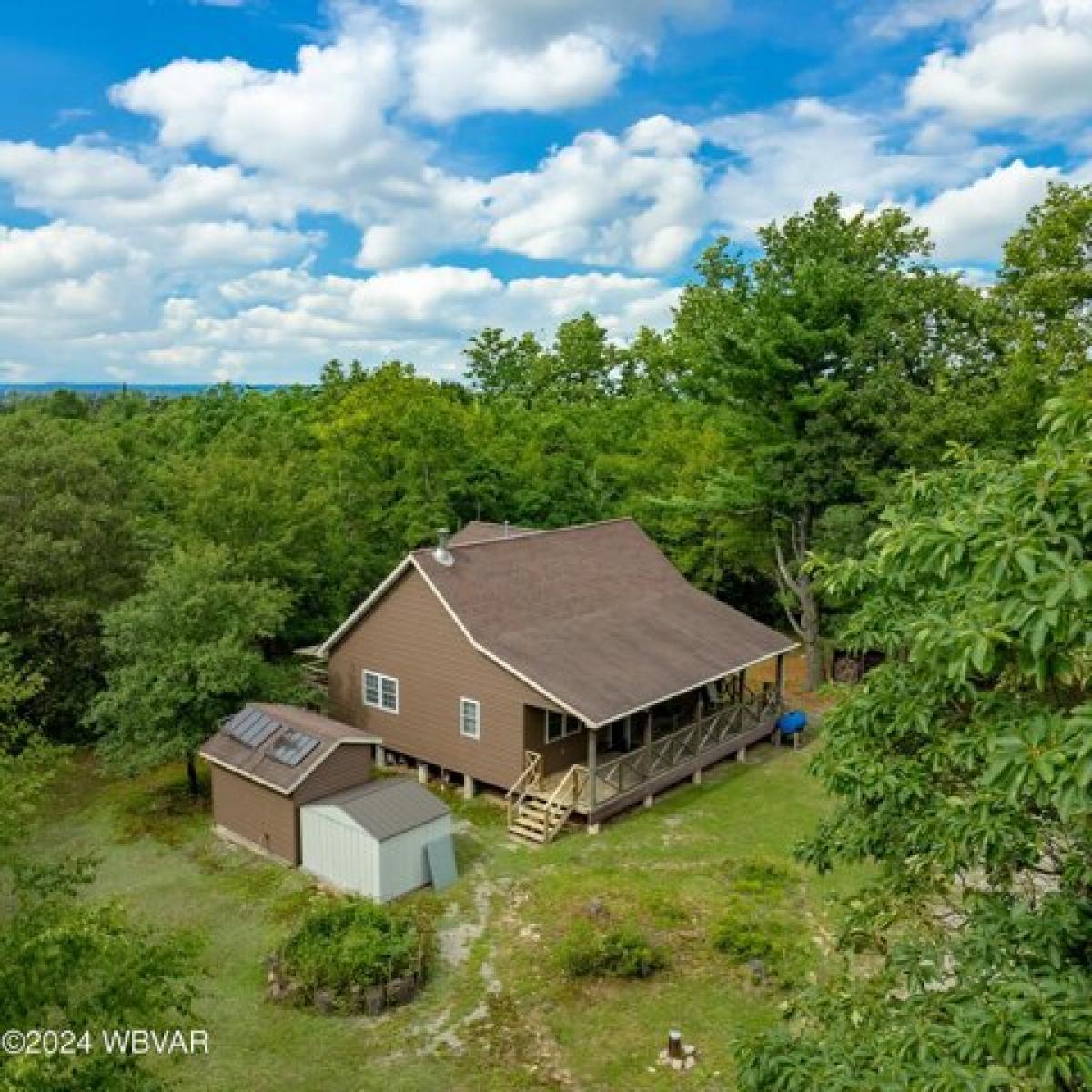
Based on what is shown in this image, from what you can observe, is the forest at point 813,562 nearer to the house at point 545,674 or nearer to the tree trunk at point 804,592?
the tree trunk at point 804,592

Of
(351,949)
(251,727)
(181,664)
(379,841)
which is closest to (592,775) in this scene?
(379,841)

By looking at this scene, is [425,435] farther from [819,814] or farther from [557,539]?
[819,814]

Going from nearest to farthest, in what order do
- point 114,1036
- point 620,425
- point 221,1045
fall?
point 114,1036, point 221,1045, point 620,425

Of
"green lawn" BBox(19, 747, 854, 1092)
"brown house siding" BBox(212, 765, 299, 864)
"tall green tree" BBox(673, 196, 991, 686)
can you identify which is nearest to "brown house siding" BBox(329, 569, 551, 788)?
"green lawn" BBox(19, 747, 854, 1092)

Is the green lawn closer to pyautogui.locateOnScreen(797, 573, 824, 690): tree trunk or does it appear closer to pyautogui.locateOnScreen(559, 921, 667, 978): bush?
pyautogui.locateOnScreen(559, 921, 667, 978): bush

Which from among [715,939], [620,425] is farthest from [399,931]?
[620,425]

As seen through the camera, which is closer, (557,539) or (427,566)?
(427,566)
